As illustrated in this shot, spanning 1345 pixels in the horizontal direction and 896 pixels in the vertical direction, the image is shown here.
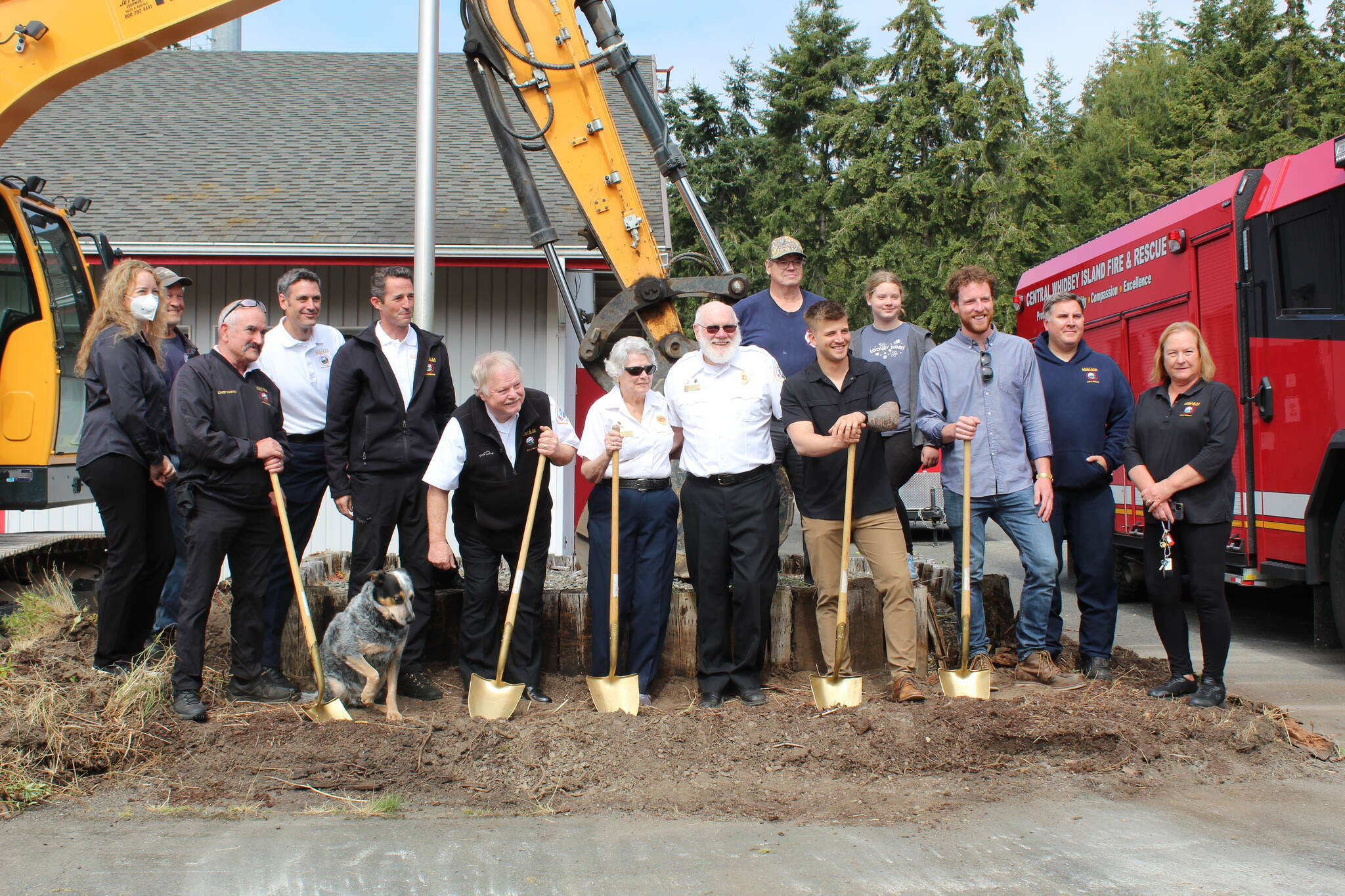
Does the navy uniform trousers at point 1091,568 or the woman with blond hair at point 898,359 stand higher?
the woman with blond hair at point 898,359

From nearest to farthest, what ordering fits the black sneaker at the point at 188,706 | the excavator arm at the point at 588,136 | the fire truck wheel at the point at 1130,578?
the black sneaker at the point at 188,706, the excavator arm at the point at 588,136, the fire truck wheel at the point at 1130,578

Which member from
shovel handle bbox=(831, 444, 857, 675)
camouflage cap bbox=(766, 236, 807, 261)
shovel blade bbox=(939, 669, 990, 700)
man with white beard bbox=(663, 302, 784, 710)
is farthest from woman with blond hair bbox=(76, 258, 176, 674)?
shovel blade bbox=(939, 669, 990, 700)

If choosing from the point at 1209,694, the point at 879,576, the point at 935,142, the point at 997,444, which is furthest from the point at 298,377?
the point at 935,142

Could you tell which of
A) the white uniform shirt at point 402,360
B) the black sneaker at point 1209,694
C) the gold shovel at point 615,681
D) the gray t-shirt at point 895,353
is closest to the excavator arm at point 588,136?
the gray t-shirt at point 895,353

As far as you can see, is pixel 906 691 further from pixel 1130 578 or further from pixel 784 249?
pixel 1130 578

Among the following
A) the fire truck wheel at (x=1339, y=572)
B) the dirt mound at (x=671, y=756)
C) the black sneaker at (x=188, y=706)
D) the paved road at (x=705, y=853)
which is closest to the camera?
the paved road at (x=705, y=853)

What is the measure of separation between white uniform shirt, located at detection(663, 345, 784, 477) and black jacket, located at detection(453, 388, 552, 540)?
28.5 inches

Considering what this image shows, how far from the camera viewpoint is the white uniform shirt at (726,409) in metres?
5.27

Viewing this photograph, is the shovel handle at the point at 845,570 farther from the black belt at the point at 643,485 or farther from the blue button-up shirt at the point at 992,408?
the black belt at the point at 643,485

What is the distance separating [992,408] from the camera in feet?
18.4

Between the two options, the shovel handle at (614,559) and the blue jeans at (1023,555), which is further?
the blue jeans at (1023,555)

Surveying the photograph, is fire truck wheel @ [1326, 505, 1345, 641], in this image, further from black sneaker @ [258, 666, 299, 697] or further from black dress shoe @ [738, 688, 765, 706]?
black sneaker @ [258, 666, 299, 697]

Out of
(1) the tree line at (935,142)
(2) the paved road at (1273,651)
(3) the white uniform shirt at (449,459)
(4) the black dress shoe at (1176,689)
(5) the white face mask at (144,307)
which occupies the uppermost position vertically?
(1) the tree line at (935,142)

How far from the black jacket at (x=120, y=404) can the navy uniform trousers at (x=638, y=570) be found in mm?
2129
